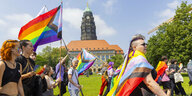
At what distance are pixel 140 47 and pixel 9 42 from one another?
220 centimetres

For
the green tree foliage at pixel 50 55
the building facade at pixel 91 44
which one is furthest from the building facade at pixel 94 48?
the green tree foliage at pixel 50 55

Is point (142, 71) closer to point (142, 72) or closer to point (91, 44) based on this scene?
point (142, 72)

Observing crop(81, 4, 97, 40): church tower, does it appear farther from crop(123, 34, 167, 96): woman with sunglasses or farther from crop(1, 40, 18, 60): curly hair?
crop(123, 34, 167, 96): woman with sunglasses

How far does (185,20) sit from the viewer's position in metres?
29.7

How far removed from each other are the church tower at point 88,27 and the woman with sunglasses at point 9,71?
5096 inches

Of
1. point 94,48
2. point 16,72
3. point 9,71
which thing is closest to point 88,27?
point 94,48

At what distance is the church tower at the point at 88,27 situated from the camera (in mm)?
132375

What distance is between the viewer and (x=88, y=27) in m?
132

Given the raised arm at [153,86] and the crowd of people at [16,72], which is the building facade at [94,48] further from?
the raised arm at [153,86]

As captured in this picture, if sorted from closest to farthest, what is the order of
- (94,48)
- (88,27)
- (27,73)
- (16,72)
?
(16,72) < (27,73) < (94,48) < (88,27)

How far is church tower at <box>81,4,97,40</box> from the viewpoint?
132375 mm

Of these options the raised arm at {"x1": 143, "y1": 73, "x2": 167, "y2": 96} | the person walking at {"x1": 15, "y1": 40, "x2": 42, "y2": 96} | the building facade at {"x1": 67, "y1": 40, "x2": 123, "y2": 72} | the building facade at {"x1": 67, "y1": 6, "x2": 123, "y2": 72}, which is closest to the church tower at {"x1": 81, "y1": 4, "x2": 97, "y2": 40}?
the building facade at {"x1": 67, "y1": 6, "x2": 123, "y2": 72}

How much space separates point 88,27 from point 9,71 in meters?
130

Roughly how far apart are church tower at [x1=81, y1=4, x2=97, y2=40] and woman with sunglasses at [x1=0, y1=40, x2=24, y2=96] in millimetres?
129430
